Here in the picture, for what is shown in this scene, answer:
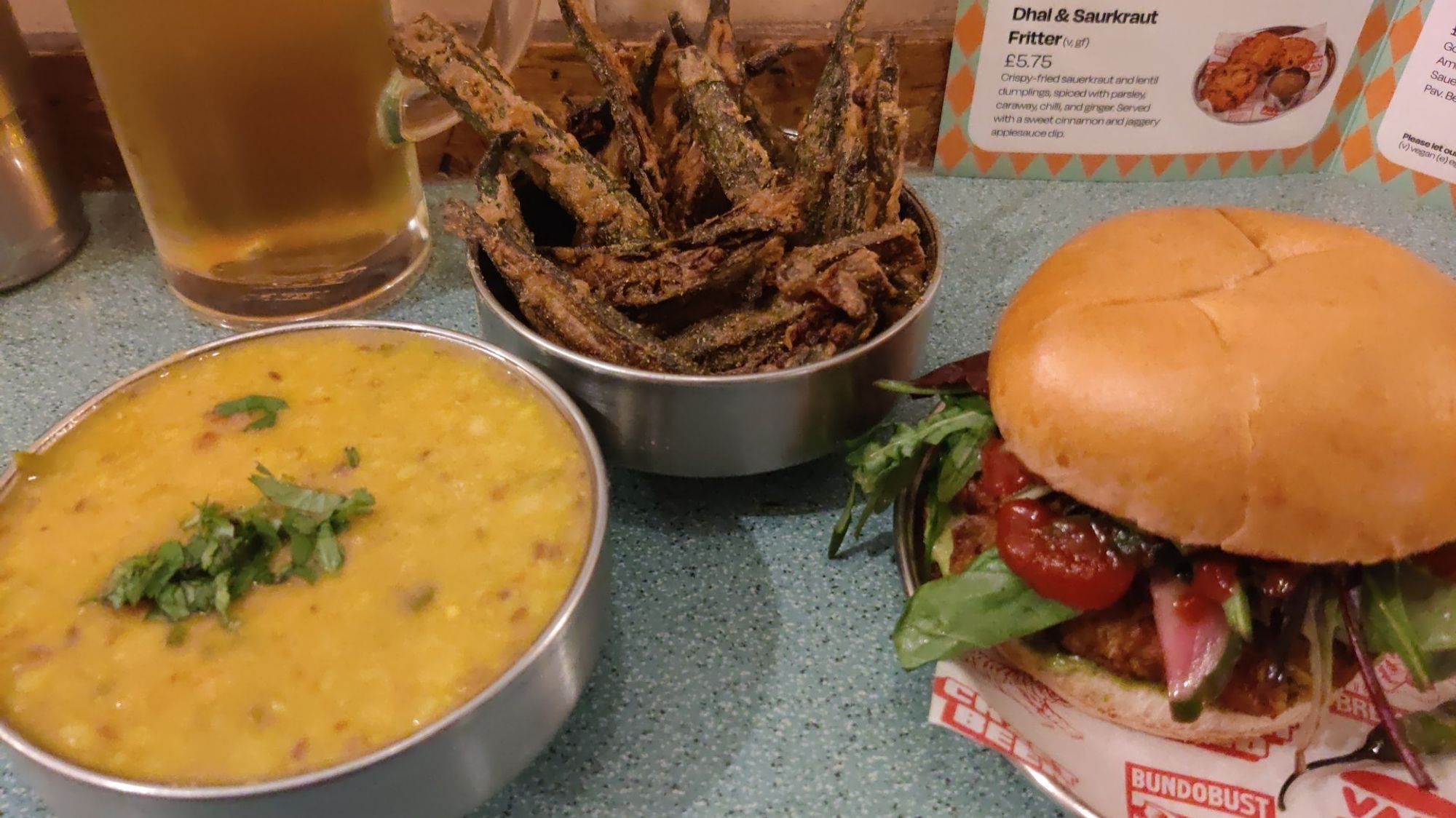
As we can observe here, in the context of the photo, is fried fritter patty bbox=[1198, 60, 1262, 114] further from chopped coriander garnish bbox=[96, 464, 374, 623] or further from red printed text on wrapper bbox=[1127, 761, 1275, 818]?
chopped coriander garnish bbox=[96, 464, 374, 623]

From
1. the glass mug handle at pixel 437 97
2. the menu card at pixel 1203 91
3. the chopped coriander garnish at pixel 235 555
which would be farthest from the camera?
the menu card at pixel 1203 91

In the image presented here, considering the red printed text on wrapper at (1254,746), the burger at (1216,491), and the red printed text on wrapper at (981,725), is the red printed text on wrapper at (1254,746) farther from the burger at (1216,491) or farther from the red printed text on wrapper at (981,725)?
the red printed text on wrapper at (981,725)

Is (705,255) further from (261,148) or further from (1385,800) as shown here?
(1385,800)

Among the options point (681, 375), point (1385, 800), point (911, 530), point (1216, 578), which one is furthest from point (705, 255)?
point (1385, 800)

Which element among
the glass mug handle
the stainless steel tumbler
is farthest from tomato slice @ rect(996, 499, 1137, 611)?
the stainless steel tumbler

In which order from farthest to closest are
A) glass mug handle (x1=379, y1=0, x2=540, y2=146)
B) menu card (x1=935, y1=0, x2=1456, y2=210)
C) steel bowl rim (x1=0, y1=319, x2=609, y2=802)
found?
menu card (x1=935, y1=0, x2=1456, y2=210) < glass mug handle (x1=379, y1=0, x2=540, y2=146) < steel bowl rim (x1=0, y1=319, x2=609, y2=802)

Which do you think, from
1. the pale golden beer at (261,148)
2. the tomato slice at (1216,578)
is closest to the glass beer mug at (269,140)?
the pale golden beer at (261,148)

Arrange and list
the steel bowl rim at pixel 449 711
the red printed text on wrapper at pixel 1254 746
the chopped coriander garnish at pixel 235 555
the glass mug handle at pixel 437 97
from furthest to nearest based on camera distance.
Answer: the glass mug handle at pixel 437 97
the red printed text on wrapper at pixel 1254 746
the chopped coriander garnish at pixel 235 555
the steel bowl rim at pixel 449 711
